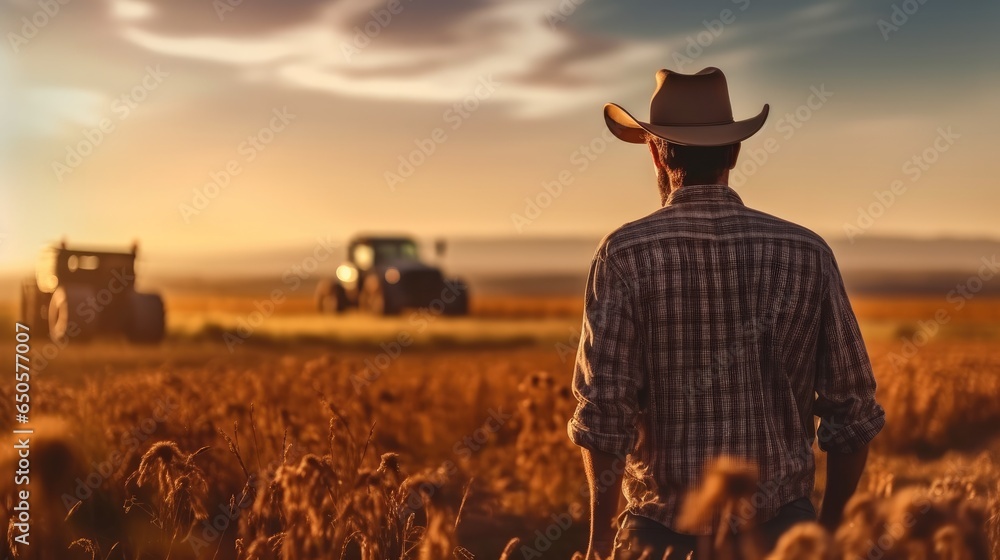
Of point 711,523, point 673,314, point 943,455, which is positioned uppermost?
point 673,314

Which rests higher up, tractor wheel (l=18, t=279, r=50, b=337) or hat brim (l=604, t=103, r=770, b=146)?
hat brim (l=604, t=103, r=770, b=146)

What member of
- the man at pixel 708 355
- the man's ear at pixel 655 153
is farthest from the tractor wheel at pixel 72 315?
the man at pixel 708 355

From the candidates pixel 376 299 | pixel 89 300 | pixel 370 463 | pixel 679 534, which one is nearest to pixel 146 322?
pixel 89 300

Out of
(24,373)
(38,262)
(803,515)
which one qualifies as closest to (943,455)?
(803,515)

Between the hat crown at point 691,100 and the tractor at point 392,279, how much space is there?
1867 centimetres

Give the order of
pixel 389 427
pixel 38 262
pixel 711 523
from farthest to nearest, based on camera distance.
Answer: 1. pixel 38 262
2. pixel 389 427
3. pixel 711 523

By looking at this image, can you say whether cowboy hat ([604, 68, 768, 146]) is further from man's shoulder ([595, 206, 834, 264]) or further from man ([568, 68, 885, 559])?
man's shoulder ([595, 206, 834, 264])

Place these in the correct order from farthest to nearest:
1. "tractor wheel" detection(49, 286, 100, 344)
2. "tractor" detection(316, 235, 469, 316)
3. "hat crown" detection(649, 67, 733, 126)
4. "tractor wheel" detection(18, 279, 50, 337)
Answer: "tractor" detection(316, 235, 469, 316) < "tractor wheel" detection(18, 279, 50, 337) < "tractor wheel" detection(49, 286, 100, 344) < "hat crown" detection(649, 67, 733, 126)

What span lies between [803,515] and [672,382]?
1.85 ft

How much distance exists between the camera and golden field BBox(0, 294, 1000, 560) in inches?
97.3

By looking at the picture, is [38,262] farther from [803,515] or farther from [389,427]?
[803,515]

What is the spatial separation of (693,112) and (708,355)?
0.79 meters

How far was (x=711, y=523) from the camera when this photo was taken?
2.68 meters

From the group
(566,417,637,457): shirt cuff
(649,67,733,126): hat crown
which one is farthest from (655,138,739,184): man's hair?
(566,417,637,457): shirt cuff
